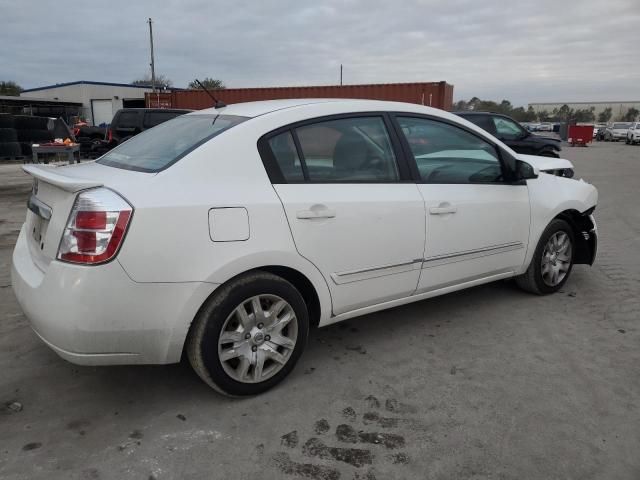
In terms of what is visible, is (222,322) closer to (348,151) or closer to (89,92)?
(348,151)

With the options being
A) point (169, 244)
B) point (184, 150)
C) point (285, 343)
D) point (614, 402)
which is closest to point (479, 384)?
point (614, 402)

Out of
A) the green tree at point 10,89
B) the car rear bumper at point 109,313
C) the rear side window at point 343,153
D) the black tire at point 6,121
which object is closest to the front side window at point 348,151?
the rear side window at point 343,153

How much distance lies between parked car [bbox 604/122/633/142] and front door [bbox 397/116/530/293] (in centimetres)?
4439

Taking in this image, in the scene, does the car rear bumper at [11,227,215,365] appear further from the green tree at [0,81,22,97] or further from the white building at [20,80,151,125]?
the green tree at [0,81,22,97]

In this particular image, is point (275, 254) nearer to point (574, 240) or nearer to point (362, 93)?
point (574, 240)

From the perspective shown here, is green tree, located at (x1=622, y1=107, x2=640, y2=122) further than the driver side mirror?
Yes

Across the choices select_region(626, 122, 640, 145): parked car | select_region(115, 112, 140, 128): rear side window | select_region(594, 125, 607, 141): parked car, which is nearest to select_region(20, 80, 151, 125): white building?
select_region(115, 112, 140, 128): rear side window

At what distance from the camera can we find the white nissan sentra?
2.45 meters

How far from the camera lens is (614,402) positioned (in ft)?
9.47

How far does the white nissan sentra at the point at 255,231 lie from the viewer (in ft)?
8.02

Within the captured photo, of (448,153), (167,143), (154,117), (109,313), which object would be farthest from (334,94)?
(109,313)

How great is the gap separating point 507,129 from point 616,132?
3648 cm

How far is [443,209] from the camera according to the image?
3486mm

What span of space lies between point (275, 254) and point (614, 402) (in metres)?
2.03
